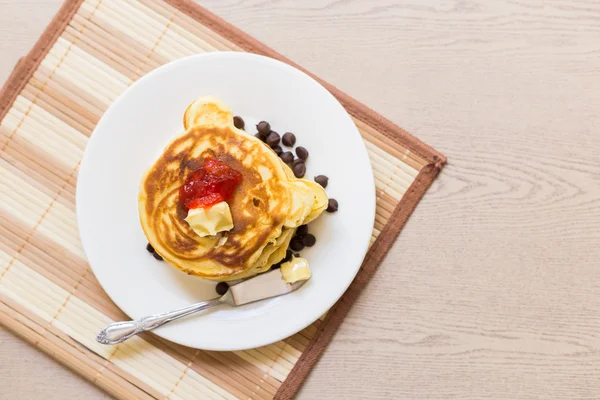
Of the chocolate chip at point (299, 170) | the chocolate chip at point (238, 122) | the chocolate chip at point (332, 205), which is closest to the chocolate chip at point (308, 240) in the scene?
the chocolate chip at point (332, 205)

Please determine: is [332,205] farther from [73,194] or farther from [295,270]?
[73,194]

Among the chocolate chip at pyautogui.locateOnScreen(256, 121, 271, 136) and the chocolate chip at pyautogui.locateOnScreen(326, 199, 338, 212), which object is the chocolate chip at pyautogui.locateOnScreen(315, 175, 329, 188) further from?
the chocolate chip at pyautogui.locateOnScreen(256, 121, 271, 136)

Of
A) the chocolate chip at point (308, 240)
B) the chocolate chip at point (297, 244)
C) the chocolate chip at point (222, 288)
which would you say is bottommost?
the chocolate chip at point (222, 288)

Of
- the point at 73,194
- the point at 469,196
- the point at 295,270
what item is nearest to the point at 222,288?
the point at 295,270

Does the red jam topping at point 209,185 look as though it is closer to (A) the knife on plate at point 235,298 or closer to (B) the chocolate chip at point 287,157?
(B) the chocolate chip at point 287,157

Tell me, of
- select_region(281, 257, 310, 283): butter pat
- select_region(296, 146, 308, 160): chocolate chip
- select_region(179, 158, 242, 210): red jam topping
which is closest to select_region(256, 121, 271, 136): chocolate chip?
select_region(296, 146, 308, 160): chocolate chip

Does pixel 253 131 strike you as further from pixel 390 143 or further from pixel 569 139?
pixel 569 139
